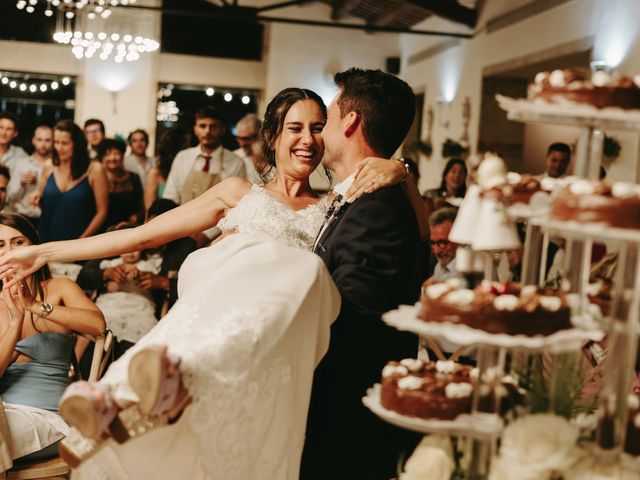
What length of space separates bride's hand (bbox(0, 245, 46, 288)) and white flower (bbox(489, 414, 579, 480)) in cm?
165

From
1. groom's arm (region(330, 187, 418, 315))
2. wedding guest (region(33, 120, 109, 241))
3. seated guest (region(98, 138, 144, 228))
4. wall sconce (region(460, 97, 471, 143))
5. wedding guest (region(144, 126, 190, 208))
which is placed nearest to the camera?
groom's arm (region(330, 187, 418, 315))

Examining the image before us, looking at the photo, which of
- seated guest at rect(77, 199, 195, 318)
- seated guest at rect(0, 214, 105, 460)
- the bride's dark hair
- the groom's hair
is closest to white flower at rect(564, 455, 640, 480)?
the groom's hair

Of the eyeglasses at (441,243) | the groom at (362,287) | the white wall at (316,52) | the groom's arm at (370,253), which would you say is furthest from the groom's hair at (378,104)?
the white wall at (316,52)

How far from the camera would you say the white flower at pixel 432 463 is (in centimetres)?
194

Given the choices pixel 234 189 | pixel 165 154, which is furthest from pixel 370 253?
pixel 165 154

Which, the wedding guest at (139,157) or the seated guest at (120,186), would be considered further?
the wedding guest at (139,157)

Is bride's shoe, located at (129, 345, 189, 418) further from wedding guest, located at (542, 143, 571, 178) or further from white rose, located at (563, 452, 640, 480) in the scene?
wedding guest, located at (542, 143, 571, 178)

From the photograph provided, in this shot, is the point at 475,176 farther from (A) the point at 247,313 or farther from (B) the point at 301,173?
(B) the point at 301,173

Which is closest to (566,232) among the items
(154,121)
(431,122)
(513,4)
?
(513,4)

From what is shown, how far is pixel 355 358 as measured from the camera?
2.58m

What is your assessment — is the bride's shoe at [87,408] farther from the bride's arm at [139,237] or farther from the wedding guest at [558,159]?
the wedding guest at [558,159]

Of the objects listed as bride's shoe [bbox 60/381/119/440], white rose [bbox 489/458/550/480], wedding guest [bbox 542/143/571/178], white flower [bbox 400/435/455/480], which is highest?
Answer: wedding guest [bbox 542/143/571/178]

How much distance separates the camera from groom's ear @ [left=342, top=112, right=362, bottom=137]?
2658 mm

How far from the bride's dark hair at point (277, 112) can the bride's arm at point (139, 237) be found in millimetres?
150
